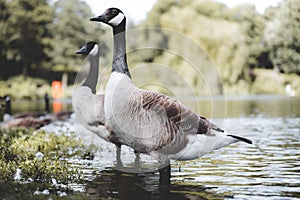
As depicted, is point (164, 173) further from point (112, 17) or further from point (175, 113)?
point (112, 17)

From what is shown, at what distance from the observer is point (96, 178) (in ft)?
25.9

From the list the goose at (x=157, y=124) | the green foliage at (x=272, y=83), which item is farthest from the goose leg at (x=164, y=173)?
the green foliage at (x=272, y=83)

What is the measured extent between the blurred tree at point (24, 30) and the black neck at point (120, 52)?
181 feet

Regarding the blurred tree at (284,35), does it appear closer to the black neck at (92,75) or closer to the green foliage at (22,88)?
the green foliage at (22,88)

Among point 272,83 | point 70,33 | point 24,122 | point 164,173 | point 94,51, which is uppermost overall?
point 70,33

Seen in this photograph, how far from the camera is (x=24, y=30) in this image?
2469 inches

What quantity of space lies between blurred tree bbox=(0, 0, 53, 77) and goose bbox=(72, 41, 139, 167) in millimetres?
51775

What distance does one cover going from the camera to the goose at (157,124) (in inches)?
274

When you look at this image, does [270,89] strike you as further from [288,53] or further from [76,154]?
[76,154]

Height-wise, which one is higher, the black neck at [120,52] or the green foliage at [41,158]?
the black neck at [120,52]

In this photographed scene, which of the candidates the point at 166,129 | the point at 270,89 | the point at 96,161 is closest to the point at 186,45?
the point at 270,89

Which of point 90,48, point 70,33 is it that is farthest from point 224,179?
point 70,33

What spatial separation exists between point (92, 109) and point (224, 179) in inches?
134

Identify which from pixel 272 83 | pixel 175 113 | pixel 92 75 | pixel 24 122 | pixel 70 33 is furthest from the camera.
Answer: pixel 70 33
